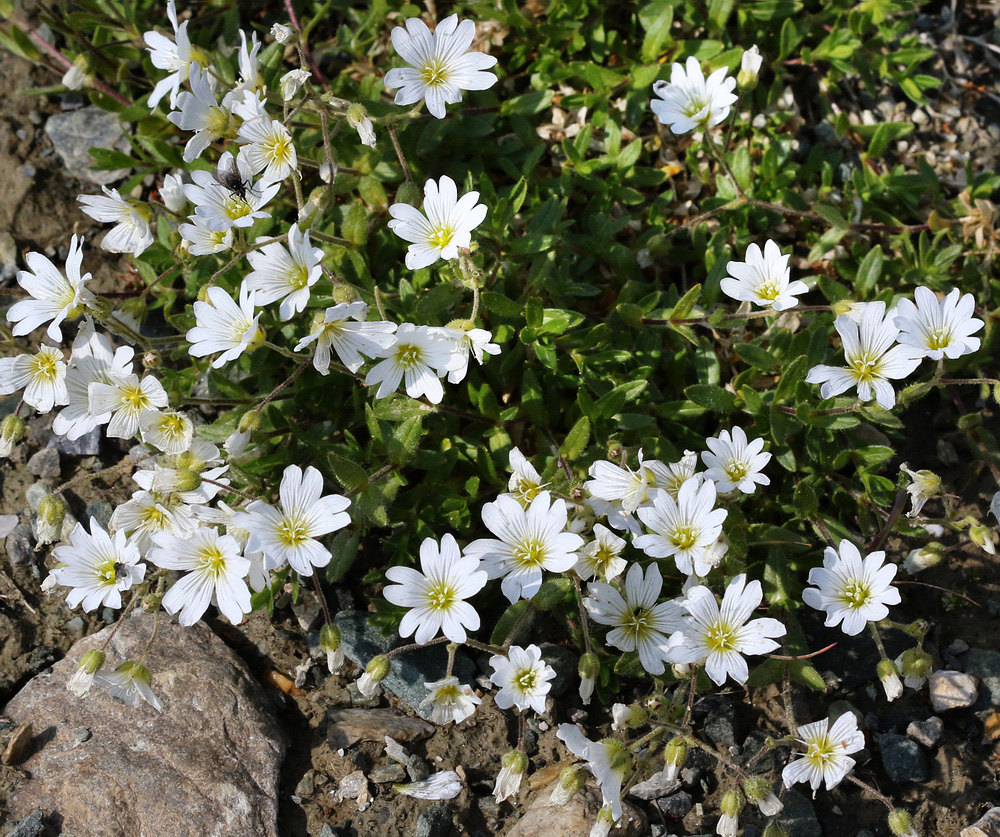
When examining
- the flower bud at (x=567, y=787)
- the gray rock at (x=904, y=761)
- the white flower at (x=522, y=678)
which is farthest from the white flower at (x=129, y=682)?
the gray rock at (x=904, y=761)

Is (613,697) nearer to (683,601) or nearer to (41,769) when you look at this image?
→ (683,601)

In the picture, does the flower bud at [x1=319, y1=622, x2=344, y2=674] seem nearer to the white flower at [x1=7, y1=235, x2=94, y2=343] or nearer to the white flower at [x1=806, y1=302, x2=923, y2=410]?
the white flower at [x1=7, y1=235, x2=94, y2=343]

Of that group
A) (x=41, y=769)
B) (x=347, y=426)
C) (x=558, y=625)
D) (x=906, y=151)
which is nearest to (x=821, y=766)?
(x=558, y=625)

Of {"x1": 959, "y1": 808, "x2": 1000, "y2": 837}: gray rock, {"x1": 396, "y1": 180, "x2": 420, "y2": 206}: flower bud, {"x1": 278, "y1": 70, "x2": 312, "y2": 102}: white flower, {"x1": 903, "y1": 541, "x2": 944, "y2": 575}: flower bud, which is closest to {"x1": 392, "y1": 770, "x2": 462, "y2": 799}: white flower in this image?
{"x1": 959, "y1": 808, "x2": 1000, "y2": 837}: gray rock

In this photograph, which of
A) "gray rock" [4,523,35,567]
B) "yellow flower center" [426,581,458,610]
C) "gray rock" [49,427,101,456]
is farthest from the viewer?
"gray rock" [49,427,101,456]

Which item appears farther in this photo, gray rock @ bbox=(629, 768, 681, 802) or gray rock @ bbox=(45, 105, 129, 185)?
gray rock @ bbox=(45, 105, 129, 185)

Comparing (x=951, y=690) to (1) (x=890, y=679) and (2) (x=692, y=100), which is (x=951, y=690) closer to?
(1) (x=890, y=679)
